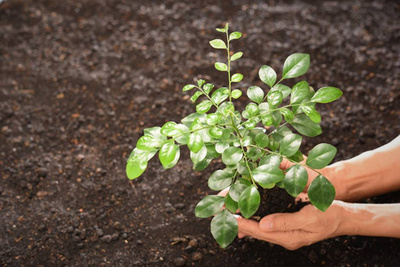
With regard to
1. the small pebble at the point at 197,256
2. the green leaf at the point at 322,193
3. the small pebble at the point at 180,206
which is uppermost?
the green leaf at the point at 322,193

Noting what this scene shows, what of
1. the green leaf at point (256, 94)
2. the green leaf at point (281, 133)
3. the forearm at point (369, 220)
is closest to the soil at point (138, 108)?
the forearm at point (369, 220)

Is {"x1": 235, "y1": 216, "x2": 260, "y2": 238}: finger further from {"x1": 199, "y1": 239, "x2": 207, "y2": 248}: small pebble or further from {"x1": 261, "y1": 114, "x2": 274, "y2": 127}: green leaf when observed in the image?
{"x1": 261, "y1": 114, "x2": 274, "y2": 127}: green leaf

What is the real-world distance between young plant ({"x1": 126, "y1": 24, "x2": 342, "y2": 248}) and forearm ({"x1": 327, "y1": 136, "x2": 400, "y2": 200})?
432 millimetres

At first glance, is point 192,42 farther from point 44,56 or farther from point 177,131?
point 177,131

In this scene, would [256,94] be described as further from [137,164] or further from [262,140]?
[137,164]

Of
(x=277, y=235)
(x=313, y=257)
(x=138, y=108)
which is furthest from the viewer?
(x=138, y=108)

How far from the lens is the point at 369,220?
4.13 ft

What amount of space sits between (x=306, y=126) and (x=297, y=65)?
6.3 inches

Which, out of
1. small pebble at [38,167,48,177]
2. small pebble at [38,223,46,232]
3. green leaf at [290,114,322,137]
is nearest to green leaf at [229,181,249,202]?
green leaf at [290,114,322,137]

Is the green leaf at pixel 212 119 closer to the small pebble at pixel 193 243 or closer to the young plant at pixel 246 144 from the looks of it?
the young plant at pixel 246 144

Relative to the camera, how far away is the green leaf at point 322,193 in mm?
922

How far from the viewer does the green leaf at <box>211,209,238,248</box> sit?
0.99 metres

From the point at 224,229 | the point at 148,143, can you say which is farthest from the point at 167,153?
the point at 224,229

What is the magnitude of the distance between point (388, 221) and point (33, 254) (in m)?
1.20
